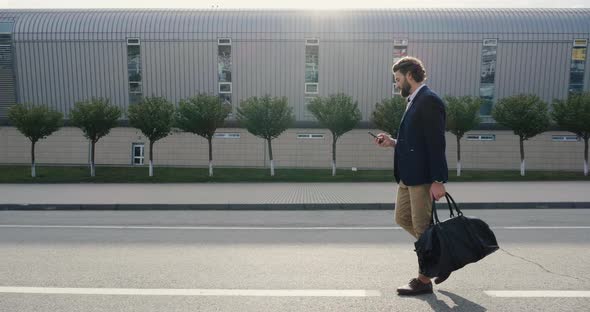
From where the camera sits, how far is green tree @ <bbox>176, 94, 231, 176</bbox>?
1814 cm

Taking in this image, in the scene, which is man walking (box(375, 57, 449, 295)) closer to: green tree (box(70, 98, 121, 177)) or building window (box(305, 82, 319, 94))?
green tree (box(70, 98, 121, 177))

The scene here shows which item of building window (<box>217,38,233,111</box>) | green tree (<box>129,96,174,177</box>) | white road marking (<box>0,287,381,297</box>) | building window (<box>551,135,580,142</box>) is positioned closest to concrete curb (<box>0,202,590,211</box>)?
white road marking (<box>0,287,381,297</box>)

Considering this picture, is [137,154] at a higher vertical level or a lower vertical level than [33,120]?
lower

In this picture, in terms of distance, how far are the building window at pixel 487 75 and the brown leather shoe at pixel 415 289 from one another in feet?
69.6

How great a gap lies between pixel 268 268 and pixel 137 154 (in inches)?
802

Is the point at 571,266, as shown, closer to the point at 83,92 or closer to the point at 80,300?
the point at 80,300

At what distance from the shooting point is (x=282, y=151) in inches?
866

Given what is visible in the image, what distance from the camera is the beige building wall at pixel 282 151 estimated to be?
21.5m

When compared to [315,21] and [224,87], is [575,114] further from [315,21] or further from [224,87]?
[224,87]

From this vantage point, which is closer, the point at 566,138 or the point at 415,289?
the point at 415,289

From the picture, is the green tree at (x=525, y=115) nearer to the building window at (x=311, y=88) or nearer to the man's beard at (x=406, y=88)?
the building window at (x=311, y=88)

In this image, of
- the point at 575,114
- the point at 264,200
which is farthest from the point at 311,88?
the point at 264,200

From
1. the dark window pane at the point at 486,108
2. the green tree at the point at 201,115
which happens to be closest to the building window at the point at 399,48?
the dark window pane at the point at 486,108

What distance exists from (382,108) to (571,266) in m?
14.7
